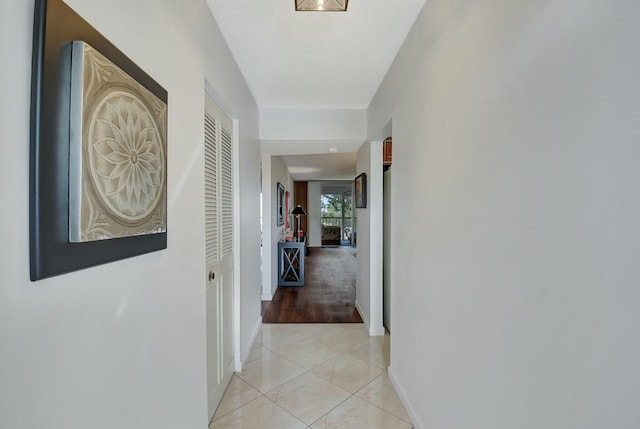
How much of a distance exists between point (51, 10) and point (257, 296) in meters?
3.10

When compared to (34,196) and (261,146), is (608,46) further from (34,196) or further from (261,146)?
(261,146)

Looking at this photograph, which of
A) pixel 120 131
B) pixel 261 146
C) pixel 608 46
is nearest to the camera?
pixel 608 46

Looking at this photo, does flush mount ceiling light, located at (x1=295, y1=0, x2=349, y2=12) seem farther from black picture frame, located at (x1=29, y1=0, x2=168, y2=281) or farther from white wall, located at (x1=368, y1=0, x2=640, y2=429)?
black picture frame, located at (x1=29, y1=0, x2=168, y2=281)

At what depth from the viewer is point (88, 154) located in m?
0.70

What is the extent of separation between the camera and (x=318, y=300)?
4.70 m

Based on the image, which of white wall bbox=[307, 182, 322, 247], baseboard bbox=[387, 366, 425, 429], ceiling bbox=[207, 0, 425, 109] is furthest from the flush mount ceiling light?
white wall bbox=[307, 182, 322, 247]

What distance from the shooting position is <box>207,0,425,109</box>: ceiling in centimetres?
178

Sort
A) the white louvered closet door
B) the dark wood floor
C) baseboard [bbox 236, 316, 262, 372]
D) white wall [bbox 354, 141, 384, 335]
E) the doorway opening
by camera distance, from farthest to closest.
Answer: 1. the doorway opening
2. the dark wood floor
3. white wall [bbox 354, 141, 384, 335]
4. baseboard [bbox 236, 316, 262, 372]
5. the white louvered closet door

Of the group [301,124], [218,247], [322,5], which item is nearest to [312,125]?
[301,124]

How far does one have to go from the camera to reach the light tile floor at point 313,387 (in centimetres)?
197

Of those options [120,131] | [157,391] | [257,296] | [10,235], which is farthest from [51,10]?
[257,296]

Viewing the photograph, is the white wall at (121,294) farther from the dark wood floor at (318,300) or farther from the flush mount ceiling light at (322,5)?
the dark wood floor at (318,300)

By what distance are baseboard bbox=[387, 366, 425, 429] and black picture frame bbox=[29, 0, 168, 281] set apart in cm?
197

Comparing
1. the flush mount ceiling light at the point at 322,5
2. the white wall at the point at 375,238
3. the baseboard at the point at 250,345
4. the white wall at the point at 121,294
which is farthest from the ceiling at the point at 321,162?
the white wall at the point at 121,294
